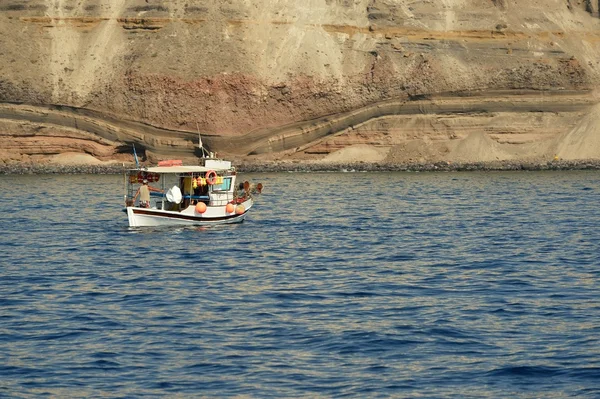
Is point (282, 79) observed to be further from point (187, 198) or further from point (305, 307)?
point (305, 307)

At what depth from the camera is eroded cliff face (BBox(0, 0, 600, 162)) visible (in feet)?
298

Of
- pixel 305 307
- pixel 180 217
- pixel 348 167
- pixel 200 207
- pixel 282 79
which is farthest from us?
pixel 282 79

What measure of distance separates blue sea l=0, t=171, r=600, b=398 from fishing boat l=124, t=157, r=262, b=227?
0.62 m

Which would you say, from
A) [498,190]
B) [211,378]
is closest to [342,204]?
[498,190]

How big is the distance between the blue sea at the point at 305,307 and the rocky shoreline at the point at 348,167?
119 ft

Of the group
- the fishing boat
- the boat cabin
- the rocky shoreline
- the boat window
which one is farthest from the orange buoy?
the rocky shoreline

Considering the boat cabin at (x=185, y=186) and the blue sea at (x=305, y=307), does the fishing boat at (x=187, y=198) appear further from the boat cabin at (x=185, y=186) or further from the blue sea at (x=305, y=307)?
the blue sea at (x=305, y=307)

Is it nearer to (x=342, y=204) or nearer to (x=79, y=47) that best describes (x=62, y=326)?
(x=342, y=204)

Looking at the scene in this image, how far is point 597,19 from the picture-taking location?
328 ft

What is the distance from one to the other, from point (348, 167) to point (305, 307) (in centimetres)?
6159

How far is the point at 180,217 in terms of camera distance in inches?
1756

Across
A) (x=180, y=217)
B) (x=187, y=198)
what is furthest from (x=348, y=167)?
(x=180, y=217)

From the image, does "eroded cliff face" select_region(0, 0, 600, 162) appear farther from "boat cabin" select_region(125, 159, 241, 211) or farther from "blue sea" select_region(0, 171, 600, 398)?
"boat cabin" select_region(125, 159, 241, 211)

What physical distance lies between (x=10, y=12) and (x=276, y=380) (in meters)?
79.6
